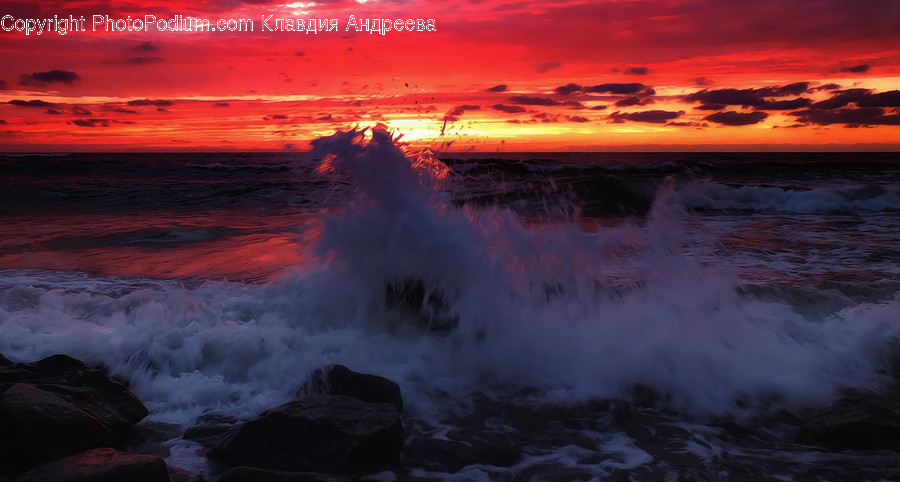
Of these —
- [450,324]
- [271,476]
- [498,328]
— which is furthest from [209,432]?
[498,328]

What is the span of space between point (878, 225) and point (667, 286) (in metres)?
10.0

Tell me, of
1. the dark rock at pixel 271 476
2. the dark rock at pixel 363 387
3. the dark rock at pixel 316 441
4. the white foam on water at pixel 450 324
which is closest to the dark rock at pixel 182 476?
the dark rock at pixel 316 441

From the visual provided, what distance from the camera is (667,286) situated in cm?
546

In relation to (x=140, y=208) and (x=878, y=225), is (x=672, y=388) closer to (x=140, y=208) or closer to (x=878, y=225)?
(x=878, y=225)

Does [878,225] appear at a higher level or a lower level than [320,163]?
lower

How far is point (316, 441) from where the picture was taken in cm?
325

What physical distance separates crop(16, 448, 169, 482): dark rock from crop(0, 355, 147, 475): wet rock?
0.86 ft

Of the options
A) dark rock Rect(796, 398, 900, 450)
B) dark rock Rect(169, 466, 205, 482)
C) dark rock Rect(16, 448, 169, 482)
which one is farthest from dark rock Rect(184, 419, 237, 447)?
dark rock Rect(796, 398, 900, 450)

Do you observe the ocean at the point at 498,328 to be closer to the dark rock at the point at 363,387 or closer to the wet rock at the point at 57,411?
the dark rock at the point at 363,387

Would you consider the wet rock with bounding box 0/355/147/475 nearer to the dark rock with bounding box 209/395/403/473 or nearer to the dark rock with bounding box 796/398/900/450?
the dark rock with bounding box 209/395/403/473

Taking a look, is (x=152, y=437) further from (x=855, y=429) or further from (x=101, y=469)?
(x=855, y=429)

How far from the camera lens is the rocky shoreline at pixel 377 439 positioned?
3160 mm

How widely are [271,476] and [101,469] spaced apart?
746mm

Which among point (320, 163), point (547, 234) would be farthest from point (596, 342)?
point (320, 163)
